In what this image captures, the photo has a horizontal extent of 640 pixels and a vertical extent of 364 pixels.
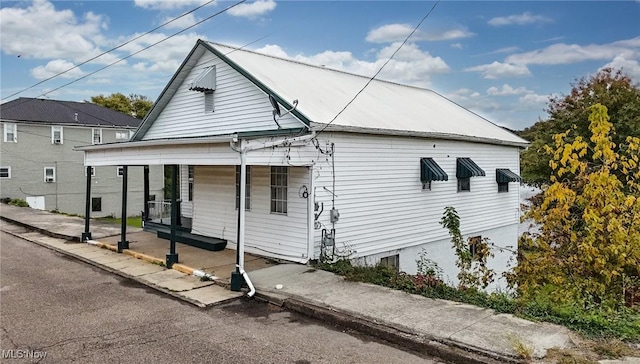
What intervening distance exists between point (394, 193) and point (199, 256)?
5155 mm

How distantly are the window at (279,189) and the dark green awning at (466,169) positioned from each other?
5.89 metres

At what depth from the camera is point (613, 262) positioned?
7855 millimetres

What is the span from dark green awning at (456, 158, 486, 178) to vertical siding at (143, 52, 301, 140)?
596cm

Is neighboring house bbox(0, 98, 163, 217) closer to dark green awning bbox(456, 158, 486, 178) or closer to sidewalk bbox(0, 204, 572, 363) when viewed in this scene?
sidewalk bbox(0, 204, 572, 363)

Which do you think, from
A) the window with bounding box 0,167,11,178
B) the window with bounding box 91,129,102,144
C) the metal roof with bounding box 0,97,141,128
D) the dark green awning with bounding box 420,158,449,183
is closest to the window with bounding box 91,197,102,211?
the window with bounding box 91,129,102,144

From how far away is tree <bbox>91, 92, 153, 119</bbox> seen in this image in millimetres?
51094

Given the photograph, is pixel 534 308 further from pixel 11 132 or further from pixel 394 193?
pixel 11 132

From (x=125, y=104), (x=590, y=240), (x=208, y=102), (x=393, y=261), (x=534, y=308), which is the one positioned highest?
(x=125, y=104)

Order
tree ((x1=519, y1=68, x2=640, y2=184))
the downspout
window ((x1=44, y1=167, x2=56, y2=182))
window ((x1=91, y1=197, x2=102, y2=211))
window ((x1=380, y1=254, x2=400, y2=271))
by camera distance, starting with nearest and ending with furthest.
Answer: the downspout, window ((x1=380, y1=254, x2=400, y2=271)), tree ((x1=519, y1=68, x2=640, y2=184)), window ((x1=44, y1=167, x2=56, y2=182)), window ((x1=91, y1=197, x2=102, y2=211))

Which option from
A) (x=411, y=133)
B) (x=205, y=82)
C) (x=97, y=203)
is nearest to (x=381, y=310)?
(x=411, y=133)

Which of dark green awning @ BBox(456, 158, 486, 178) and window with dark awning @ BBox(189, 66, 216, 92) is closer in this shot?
window with dark awning @ BBox(189, 66, 216, 92)

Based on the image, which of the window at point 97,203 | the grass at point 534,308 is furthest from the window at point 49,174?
the grass at point 534,308

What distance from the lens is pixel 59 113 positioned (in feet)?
111

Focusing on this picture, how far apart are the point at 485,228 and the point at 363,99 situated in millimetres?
6124
